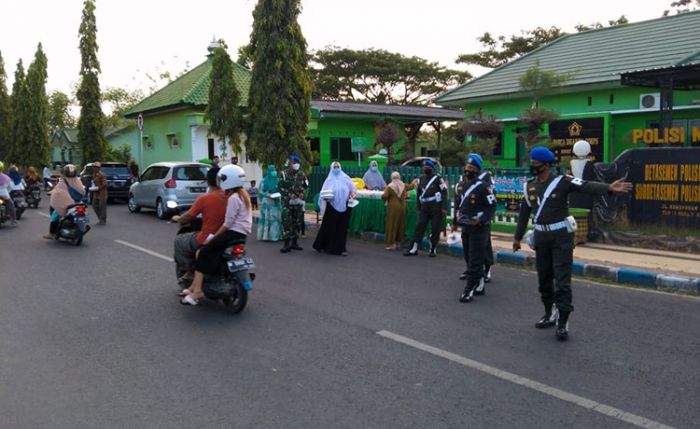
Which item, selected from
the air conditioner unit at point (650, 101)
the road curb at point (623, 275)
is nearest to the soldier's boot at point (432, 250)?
the road curb at point (623, 275)

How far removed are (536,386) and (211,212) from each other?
4109 millimetres

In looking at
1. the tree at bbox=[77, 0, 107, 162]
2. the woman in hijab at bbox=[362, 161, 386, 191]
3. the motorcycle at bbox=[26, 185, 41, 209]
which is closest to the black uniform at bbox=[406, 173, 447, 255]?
the woman in hijab at bbox=[362, 161, 386, 191]

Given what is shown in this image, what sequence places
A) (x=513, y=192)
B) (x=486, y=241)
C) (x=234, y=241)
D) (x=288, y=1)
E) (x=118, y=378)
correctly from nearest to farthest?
1. (x=118, y=378)
2. (x=234, y=241)
3. (x=486, y=241)
4. (x=513, y=192)
5. (x=288, y=1)

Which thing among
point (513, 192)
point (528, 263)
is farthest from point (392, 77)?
point (528, 263)

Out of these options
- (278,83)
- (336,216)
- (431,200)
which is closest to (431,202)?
(431,200)

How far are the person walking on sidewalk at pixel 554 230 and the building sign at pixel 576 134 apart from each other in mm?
14877

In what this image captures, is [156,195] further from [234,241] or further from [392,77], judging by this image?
[392,77]

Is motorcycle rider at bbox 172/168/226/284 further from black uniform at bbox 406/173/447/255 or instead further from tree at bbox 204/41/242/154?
tree at bbox 204/41/242/154

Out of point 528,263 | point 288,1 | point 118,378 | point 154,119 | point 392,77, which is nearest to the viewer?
point 118,378

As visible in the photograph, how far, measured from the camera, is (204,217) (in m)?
7.50

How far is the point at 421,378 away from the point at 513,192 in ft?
31.8

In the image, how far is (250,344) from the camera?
616cm

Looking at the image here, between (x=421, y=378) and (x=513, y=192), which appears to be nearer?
(x=421, y=378)

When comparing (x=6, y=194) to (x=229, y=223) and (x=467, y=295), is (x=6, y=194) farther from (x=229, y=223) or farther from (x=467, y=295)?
(x=467, y=295)
